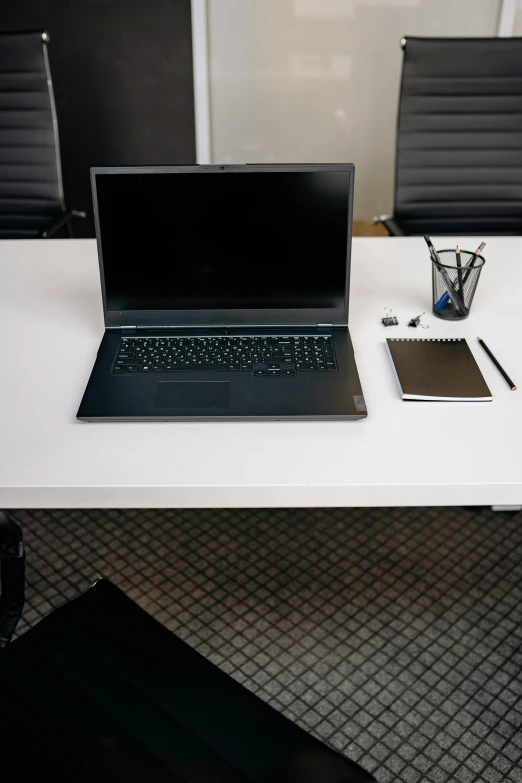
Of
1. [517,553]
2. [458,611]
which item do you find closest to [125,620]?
[458,611]

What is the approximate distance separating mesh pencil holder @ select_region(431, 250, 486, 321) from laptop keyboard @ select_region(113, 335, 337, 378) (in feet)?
0.85

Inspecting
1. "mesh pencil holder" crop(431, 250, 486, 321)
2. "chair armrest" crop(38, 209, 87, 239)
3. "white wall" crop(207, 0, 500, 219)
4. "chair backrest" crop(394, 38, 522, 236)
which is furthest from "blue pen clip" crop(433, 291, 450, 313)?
"white wall" crop(207, 0, 500, 219)

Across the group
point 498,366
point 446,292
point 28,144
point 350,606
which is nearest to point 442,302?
point 446,292

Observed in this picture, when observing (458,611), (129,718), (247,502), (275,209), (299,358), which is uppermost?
(275,209)

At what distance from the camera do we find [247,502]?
105cm

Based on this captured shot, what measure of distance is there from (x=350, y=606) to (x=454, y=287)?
2.53ft

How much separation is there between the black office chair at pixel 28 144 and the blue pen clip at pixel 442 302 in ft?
3.50

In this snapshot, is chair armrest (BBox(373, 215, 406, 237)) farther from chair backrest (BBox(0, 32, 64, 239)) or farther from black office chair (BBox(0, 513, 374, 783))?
black office chair (BBox(0, 513, 374, 783))

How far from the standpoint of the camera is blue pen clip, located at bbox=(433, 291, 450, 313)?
55.6 inches

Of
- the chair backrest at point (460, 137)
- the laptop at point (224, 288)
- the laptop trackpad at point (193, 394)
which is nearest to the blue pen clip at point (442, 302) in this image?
the laptop at point (224, 288)

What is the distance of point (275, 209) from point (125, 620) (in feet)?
2.29

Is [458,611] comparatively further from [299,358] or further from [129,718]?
[129,718]

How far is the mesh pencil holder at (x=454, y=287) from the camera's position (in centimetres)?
139

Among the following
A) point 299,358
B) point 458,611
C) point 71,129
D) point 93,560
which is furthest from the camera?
point 71,129
